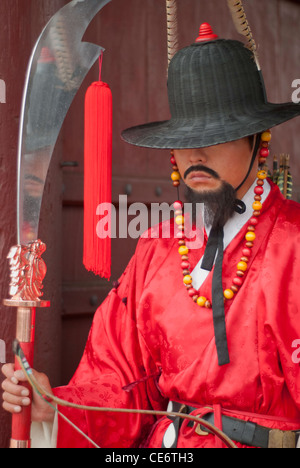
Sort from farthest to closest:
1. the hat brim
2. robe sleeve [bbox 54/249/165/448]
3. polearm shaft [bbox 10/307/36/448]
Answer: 1. robe sleeve [bbox 54/249/165/448]
2. the hat brim
3. polearm shaft [bbox 10/307/36/448]

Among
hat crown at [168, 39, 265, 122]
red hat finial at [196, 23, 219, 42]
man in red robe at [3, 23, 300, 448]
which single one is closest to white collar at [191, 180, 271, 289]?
man in red robe at [3, 23, 300, 448]

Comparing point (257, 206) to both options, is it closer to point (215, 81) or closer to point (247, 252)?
point (247, 252)

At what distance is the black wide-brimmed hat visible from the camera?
130 centimetres

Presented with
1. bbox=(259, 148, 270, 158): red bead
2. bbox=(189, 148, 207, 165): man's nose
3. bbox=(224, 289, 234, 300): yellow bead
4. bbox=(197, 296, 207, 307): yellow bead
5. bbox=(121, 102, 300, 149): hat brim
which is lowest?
bbox=(197, 296, 207, 307): yellow bead

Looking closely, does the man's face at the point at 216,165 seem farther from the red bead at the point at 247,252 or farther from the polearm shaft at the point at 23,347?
the polearm shaft at the point at 23,347

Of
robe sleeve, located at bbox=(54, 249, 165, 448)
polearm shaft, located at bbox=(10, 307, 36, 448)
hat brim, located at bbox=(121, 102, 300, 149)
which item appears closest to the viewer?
polearm shaft, located at bbox=(10, 307, 36, 448)

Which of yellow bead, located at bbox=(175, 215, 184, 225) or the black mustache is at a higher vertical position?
the black mustache

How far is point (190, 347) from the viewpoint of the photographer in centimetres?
135

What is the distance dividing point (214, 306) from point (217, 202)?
25 centimetres

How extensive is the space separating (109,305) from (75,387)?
0.25 m

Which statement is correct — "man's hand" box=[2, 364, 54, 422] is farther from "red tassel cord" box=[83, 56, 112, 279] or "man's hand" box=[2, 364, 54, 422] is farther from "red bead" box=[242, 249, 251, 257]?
"red bead" box=[242, 249, 251, 257]

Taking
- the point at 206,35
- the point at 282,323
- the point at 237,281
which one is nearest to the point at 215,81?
the point at 206,35

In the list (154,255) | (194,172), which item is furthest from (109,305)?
(194,172)

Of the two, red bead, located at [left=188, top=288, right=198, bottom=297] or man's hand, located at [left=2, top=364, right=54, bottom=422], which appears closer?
man's hand, located at [left=2, top=364, right=54, bottom=422]
